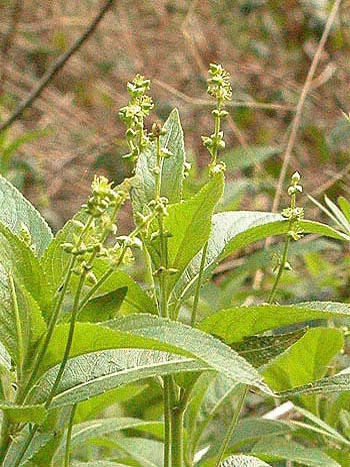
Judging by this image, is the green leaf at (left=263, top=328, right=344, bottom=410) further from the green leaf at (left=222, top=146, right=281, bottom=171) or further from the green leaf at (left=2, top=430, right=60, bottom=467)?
the green leaf at (left=222, top=146, right=281, bottom=171)

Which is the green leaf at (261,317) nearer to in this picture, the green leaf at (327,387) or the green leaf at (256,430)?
the green leaf at (327,387)

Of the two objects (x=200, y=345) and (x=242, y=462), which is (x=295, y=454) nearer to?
(x=242, y=462)

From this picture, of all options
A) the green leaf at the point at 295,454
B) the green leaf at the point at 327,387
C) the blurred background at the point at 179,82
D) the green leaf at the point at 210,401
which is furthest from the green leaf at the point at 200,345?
the blurred background at the point at 179,82

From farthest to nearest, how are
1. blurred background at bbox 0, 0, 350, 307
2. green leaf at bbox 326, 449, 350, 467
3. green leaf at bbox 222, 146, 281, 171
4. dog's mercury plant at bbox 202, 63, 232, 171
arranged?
blurred background at bbox 0, 0, 350, 307 → green leaf at bbox 222, 146, 281, 171 → green leaf at bbox 326, 449, 350, 467 → dog's mercury plant at bbox 202, 63, 232, 171

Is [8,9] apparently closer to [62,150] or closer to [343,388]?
[62,150]

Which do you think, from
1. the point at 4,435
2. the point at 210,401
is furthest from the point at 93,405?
the point at 4,435

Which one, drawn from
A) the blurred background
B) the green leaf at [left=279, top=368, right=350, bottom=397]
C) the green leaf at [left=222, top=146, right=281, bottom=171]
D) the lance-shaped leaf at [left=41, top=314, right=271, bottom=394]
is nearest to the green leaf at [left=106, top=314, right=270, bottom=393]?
the lance-shaped leaf at [left=41, top=314, right=271, bottom=394]
